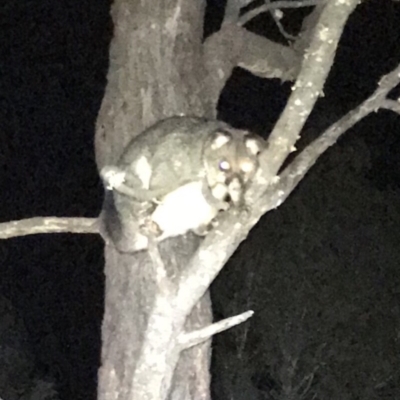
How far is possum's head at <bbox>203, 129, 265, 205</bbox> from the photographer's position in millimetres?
2697

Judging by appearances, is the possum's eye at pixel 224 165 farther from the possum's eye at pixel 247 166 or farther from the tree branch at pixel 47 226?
the tree branch at pixel 47 226

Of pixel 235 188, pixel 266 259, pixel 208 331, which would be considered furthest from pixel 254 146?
pixel 266 259

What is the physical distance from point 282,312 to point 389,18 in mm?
2884

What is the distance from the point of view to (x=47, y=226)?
294cm

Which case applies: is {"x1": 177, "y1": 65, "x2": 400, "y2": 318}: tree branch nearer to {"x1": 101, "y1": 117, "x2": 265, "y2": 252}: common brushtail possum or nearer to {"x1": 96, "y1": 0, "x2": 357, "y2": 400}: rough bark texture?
{"x1": 96, "y1": 0, "x2": 357, "y2": 400}: rough bark texture

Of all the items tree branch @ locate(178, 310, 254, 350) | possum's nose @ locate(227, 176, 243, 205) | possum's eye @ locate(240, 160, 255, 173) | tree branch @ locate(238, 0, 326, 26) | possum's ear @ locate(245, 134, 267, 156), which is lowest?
tree branch @ locate(178, 310, 254, 350)

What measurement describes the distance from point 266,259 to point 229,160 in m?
4.76

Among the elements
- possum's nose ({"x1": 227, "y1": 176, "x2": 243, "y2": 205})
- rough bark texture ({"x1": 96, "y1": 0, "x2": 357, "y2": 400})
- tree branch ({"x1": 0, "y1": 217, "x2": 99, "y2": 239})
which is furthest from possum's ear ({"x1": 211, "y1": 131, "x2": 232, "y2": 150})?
tree branch ({"x1": 0, "y1": 217, "x2": 99, "y2": 239})

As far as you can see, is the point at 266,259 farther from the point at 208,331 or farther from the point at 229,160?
the point at 208,331

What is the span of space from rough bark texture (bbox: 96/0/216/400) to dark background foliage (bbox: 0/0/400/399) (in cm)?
312

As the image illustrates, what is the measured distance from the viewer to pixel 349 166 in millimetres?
7336

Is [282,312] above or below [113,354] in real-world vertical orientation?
above

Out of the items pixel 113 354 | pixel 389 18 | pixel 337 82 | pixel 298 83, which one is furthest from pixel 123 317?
pixel 337 82

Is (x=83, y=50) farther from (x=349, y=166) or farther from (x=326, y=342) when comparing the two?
(x=326, y=342)
